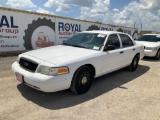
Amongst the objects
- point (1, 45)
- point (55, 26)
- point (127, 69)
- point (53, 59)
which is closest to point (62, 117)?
point (53, 59)

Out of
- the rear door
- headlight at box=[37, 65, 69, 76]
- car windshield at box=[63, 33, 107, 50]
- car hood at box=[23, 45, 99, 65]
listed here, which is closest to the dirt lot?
the rear door

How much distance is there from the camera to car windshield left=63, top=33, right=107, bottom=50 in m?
5.38

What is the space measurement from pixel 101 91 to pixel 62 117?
175 cm

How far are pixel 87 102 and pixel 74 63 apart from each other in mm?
946

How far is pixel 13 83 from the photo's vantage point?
17.4 ft

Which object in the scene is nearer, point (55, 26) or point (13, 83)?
point (13, 83)

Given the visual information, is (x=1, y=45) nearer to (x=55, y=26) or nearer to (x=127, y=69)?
(x=55, y=26)

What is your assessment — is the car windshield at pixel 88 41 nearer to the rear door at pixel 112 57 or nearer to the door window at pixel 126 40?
the rear door at pixel 112 57

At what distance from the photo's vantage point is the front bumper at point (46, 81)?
3.96 meters

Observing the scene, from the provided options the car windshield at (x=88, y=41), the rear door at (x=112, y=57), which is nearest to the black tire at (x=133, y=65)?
the rear door at (x=112, y=57)

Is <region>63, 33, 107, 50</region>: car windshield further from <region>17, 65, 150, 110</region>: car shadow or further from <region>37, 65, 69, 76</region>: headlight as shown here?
<region>37, 65, 69, 76</region>: headlight

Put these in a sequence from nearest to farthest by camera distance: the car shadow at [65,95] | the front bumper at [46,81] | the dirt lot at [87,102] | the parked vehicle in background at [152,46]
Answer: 1. the dirt lot at [87,102]
2. the front bumper at [46,81]
3. the car shadow at [65,95]
4. the parked vehicle in background at [152,46]

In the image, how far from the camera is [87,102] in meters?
4.33

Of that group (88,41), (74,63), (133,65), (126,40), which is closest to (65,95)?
(74,63)
